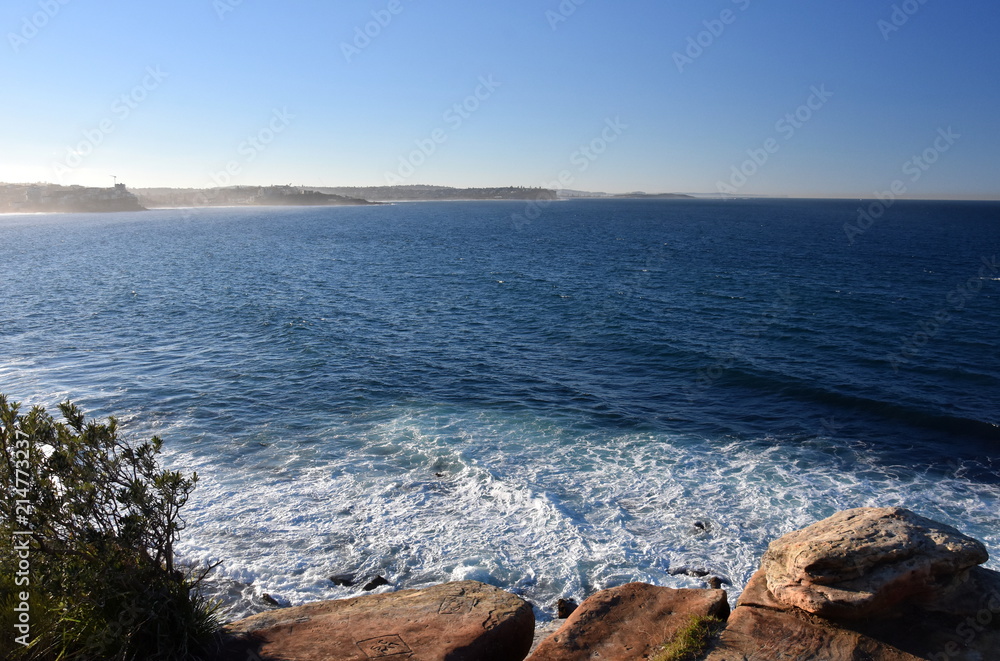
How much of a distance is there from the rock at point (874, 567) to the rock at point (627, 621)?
1.59m

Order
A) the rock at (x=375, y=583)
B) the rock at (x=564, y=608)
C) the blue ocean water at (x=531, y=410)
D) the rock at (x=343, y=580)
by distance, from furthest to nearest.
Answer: the blue ocean water at (x=531, y=410)
the rock at (x=343, y=580)
the rock at (x=375, y=583)
the rock at (x=564, y=608)

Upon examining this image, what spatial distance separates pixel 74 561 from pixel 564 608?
942cm

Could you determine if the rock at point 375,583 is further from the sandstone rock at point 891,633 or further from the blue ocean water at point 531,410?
the sandstone rock at point 891,633

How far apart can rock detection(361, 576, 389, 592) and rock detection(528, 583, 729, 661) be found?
512cm

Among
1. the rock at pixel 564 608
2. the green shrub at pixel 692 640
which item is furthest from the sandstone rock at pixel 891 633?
the rock at pixel 564 608

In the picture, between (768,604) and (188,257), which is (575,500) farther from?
(188,257)

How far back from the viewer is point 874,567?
10.1 metres

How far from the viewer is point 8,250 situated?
93.8m

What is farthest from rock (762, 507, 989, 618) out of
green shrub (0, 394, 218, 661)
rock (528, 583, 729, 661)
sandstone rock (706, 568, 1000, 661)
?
green shrub (0, 394, 218, 661)

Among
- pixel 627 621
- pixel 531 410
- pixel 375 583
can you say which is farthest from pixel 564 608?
pixel 531 410

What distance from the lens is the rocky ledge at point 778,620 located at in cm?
977

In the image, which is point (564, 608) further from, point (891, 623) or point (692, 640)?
point (891, 623)

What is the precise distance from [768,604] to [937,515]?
10143 mm

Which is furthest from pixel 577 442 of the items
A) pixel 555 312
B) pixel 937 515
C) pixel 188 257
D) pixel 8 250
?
pixel 8 250
